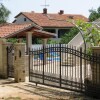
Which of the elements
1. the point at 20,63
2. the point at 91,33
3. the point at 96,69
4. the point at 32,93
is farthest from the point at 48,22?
the point at 96,69

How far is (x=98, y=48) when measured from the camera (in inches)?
465

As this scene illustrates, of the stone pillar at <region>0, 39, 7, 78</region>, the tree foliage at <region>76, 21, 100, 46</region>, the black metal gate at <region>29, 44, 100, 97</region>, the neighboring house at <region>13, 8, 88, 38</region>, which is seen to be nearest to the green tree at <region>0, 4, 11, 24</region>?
the neighboring house at <region>13, 8, 88, 38</region>

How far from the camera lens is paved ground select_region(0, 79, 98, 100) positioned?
11.9 m

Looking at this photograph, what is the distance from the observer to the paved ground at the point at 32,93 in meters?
11.9

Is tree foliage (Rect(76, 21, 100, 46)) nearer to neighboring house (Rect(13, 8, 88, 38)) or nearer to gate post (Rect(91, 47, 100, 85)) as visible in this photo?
gate post (Rect(91, 47, 100, 85))

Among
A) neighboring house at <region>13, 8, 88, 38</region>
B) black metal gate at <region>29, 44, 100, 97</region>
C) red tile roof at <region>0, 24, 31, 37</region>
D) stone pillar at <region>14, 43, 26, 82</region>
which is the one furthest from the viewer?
neighboring house at <region>13, 8, 88, 38</region>

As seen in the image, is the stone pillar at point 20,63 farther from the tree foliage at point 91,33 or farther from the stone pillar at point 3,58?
the tree foliage at point 91,33

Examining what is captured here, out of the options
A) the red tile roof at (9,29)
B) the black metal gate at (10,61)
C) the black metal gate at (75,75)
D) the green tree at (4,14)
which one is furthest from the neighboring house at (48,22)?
the black metal gate at (75,75)

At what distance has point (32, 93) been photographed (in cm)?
1281

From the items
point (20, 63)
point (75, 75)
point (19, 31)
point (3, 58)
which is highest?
point (19, 31)

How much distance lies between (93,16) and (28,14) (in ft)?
36.4

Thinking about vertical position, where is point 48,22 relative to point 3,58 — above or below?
above

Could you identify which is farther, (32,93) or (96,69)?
(32,93)

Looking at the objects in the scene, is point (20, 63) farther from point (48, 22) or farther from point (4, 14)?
point (4, 14)
